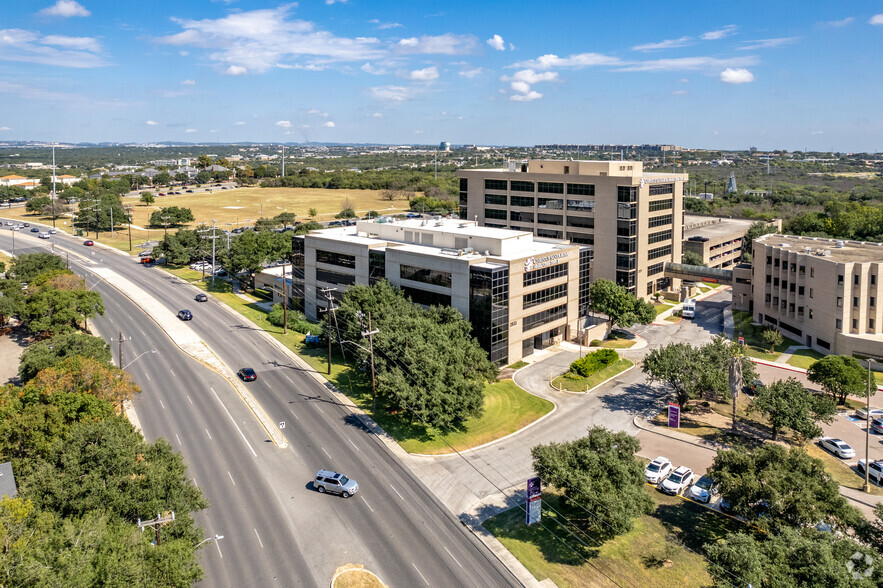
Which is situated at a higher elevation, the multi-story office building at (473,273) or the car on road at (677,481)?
the multi-story office building at (473,273)

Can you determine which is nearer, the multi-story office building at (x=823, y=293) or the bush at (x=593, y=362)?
the bush at (x=593, y=362)

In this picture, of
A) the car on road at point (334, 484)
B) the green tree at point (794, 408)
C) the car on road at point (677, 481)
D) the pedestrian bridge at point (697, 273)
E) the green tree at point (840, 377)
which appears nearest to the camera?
the car on road at point (334, 484)

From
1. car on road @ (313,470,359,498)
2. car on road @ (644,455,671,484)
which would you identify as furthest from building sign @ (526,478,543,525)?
car on road @ (313,470,359,498)

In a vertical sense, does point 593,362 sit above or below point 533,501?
above

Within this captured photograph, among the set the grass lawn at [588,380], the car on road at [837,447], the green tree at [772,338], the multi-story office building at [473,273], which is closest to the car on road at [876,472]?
the car on road at [837,447]

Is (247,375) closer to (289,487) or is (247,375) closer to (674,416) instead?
(289,487)

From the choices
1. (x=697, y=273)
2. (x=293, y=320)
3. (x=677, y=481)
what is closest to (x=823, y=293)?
(x=697, y=273)

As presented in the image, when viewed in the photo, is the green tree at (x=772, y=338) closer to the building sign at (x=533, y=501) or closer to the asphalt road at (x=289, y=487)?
the building sign at (x=533, y=501)
